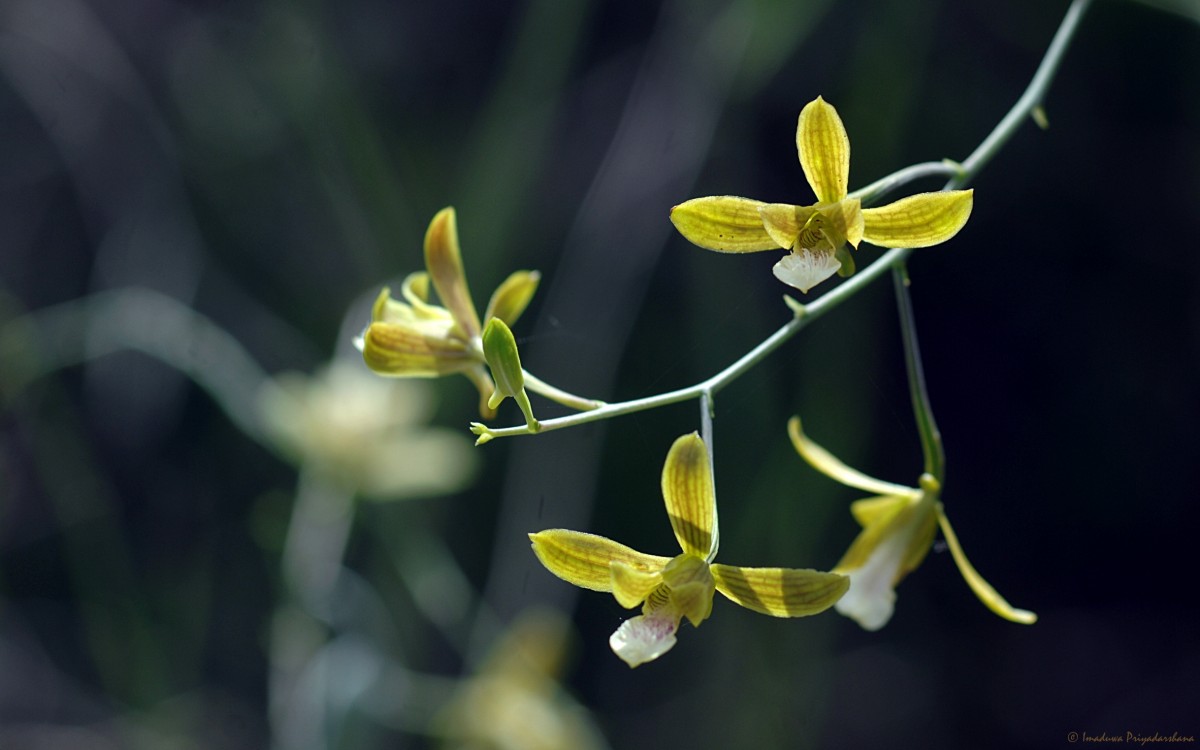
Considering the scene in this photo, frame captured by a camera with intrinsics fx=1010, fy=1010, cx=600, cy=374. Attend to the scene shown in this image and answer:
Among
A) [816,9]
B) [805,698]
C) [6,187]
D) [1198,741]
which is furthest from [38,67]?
[1198,741]

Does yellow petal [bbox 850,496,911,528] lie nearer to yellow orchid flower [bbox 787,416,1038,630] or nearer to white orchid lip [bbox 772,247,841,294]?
yellow orchid flower [bbox 787,416,1038,630]

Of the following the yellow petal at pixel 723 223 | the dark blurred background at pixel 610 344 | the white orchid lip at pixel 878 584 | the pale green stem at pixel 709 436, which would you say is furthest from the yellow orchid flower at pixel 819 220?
the dark blurred background at pixel 610 344

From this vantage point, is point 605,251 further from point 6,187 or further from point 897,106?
point 6,187

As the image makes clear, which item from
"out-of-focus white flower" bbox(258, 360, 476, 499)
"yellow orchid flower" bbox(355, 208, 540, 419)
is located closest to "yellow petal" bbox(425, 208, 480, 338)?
"yellow orchid flower" bbox(355, 208, 540, 419)

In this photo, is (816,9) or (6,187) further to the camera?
(6,187)

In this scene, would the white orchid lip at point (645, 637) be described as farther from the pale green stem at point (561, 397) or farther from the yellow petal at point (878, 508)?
the yellow petal at point (878, 508)

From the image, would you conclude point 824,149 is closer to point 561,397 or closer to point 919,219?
point 919,219

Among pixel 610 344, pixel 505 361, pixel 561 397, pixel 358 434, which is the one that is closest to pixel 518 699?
pixel 358 434
